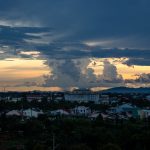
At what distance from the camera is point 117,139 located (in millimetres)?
32094

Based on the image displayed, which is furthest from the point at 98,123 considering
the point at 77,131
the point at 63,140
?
the point at 63,140

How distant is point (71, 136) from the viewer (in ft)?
123

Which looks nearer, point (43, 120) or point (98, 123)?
point (98, 123)

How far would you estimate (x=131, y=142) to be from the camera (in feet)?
101

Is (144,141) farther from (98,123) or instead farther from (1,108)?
(1,108)

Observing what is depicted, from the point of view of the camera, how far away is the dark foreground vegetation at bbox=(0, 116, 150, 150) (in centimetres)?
2934

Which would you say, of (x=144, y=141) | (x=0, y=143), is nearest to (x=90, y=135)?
(x=144, y=141)

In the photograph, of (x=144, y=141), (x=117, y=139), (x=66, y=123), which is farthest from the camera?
(x=66, y=123)

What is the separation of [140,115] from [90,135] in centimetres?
4076

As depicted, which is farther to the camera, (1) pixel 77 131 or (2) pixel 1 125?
(2) pixel 1 125

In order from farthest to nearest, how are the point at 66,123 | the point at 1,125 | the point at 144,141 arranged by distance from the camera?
the point at 1,125, the point at 66,123, the point at 144,141

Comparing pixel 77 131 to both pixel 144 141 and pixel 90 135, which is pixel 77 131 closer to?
pixel 90 135

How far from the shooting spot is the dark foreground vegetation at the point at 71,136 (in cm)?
2934

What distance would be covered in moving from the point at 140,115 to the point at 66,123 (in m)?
31.4
